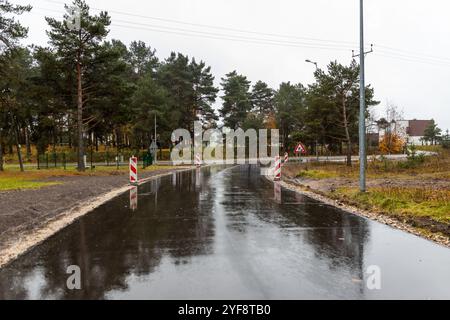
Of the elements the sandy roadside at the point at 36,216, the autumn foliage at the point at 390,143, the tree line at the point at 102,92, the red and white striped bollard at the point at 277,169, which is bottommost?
the sandy roadside at the point at 36,216

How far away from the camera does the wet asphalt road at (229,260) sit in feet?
15.6

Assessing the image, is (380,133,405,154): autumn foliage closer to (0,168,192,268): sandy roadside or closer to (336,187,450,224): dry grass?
(336,187,450,224): dry grass

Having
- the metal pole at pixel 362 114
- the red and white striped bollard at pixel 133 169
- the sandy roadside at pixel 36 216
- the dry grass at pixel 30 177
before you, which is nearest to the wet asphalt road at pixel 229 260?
the sandy roadside at pixel 36 216

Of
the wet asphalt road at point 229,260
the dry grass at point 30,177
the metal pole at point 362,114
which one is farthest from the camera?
the dry grass at point 30,177

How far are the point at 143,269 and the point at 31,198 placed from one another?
413 inches

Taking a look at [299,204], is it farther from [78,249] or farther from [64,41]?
[64,41]

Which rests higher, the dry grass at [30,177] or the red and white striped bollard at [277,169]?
the red and white striped bollard at [277,169]

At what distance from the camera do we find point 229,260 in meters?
6.13

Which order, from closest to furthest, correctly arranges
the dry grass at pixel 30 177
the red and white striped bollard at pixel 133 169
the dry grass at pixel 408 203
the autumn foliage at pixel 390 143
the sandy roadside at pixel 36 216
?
1. the sandy roadside at pixel 36 216
2. the dry grass at pixel 408 203
3. the dry grass at pixel 30 177
4. the red and white striped bollard at pixel 133 169
5. the autumn foliage at pixel 390 143

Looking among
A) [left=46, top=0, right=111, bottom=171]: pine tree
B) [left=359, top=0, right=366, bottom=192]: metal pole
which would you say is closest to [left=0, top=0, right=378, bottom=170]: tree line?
[left=46, top=0, right=111, bottom=171]: pine tree

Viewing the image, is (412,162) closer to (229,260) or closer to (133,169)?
(133,169)

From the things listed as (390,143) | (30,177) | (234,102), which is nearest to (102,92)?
(30,177)

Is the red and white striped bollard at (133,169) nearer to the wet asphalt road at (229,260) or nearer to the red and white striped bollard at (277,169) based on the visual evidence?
the red and white striped bollard at (277,169)

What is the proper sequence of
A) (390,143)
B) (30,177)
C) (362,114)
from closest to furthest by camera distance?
(362,114)
(30,177)
(390,143)
